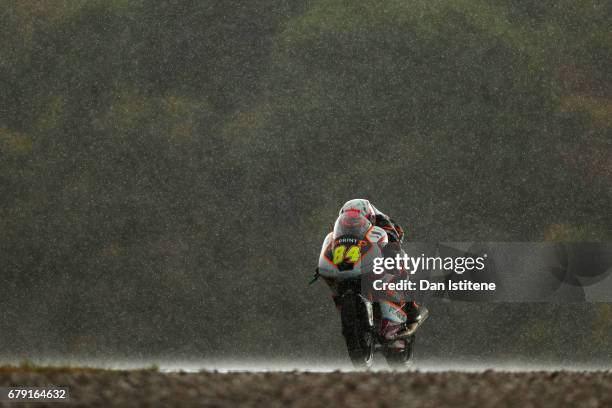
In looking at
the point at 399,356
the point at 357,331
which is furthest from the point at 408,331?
the point at 357,331

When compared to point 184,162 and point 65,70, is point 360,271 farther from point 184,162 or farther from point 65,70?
point 65,70

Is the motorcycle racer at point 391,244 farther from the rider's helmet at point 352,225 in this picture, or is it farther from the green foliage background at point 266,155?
the green foliage background at point 266,155

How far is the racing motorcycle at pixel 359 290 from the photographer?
15391 mm

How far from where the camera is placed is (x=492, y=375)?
38.0 ft

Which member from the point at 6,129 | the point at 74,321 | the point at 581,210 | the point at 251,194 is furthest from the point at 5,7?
the point at 581,210

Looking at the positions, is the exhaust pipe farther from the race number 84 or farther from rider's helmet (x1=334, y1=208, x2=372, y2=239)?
rider's helmet (x1=334, y1=208, x2=372, y2=239)

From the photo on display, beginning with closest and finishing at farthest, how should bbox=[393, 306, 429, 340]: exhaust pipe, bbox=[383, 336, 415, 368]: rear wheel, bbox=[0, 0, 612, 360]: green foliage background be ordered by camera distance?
bbox=[393, 306, 429, 340]: exhaust pipe → bbox=[383, 336, 415, 368]: rear wheel → bbox=[0, 0, 612, 360]: green foliage background

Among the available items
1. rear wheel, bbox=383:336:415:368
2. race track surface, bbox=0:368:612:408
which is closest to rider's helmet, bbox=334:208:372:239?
rear wheel, bbox=383:336:415:368

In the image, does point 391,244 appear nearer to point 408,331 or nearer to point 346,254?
point 346,254

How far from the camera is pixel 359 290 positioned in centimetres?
1546

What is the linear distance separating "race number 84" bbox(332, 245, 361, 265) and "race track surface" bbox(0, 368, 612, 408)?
3987 millimetres

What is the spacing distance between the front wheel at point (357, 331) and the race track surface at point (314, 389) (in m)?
3.76

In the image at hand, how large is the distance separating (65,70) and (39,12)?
8160 mm

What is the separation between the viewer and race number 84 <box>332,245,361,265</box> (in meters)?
15.5
